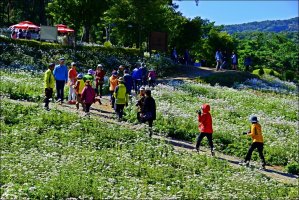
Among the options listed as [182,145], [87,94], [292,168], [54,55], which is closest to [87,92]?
[87,94]

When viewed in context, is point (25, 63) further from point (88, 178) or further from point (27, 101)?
point (88, 178)

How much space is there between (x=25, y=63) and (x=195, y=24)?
29.7m

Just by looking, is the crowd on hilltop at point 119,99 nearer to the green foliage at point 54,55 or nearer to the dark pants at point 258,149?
the dark pants at point 258,149

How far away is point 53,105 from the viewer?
21.5 metres

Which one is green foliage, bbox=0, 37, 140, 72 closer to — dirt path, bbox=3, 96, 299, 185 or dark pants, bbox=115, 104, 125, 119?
dirt path, bbox=3, 96, 299, 185

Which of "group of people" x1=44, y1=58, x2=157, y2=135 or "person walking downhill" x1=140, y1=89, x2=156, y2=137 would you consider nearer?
"person walking downhill" x1=140, y1=89, x2=156, y2=137

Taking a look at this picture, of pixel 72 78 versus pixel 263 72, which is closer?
pixel 72 78

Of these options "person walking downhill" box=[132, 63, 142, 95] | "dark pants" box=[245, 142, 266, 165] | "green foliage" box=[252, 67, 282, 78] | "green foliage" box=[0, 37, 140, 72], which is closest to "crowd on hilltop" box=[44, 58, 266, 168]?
"dark pants" box=[245, 142, 266, 165]

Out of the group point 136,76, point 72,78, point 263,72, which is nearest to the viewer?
point 72,78

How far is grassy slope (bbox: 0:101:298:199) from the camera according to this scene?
11.9 metres

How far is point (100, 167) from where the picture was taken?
540 inches

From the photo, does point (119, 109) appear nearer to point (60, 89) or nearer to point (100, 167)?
point (60, 89)

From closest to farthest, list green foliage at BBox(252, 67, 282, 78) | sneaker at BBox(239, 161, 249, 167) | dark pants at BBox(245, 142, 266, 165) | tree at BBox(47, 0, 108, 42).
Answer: sneaker at BBox(239, 161, 249, 167)
dark pants at BBox(245, 142, 266, 165)
tree at BBox(47, 0, 108, 42)
green foliage at BBox(252, 67, 282, 78)

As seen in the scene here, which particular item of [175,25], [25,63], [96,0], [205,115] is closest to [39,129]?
[205,115]
